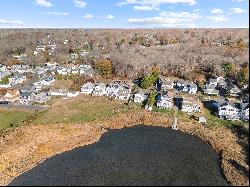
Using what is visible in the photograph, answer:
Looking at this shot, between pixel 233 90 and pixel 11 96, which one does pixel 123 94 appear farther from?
pixel 11 96

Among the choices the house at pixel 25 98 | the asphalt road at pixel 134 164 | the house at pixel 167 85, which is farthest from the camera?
the house at pixel 167 85

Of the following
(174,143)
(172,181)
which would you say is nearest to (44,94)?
(174,143)

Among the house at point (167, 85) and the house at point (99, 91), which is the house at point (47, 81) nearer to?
the house at point (99, 91)

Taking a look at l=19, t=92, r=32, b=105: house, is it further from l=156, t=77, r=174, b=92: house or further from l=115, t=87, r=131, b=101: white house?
l=156, t=77, r=174, b=92: house

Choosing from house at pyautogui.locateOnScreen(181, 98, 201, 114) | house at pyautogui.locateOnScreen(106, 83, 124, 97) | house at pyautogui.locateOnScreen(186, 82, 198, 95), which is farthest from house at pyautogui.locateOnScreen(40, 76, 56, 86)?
house at pyautogui.locateOnScreen(181, 98, 201, 114)

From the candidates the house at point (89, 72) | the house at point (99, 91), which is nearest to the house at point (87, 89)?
the house at point (99, 91)

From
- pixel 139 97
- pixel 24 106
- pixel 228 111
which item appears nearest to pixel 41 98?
pixel 24 106

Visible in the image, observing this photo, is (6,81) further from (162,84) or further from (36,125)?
(162,84)
